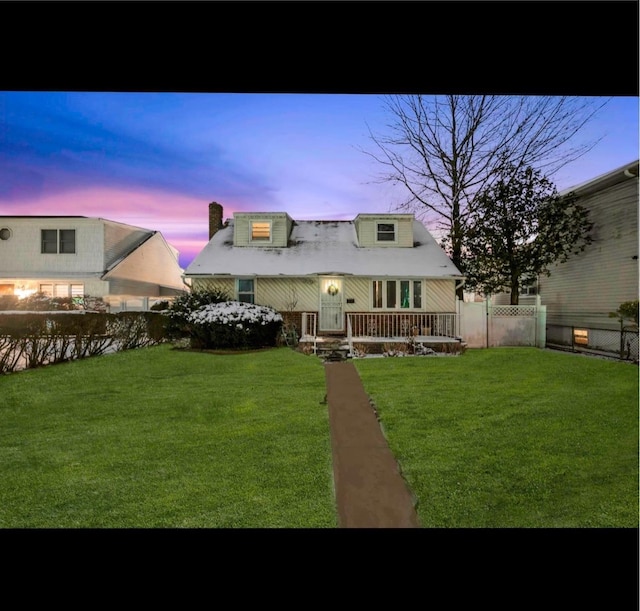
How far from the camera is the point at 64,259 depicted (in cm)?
1488

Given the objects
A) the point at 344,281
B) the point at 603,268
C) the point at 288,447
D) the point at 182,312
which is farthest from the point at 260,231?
the point at 603,268

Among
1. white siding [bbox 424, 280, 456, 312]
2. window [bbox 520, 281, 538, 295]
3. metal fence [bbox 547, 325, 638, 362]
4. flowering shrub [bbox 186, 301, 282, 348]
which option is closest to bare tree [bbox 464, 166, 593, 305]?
window [bbox 520, 281, 538, 295]

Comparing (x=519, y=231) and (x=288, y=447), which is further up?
(x=519, y=231)

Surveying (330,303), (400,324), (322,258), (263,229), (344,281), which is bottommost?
(400,324)

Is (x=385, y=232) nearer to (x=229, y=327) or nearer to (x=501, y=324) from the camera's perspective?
(x=501, y=324)

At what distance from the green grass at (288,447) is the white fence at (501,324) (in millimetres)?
4009

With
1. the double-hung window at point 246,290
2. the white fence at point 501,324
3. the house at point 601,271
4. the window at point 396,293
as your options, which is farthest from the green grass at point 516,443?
the double-hung window at point 246,290

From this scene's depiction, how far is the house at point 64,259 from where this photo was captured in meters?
14.5

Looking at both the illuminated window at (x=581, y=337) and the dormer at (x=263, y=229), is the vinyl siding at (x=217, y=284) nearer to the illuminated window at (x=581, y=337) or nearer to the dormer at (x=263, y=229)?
the dormer at (x=263, y=229)

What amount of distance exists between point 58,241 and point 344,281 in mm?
12456
